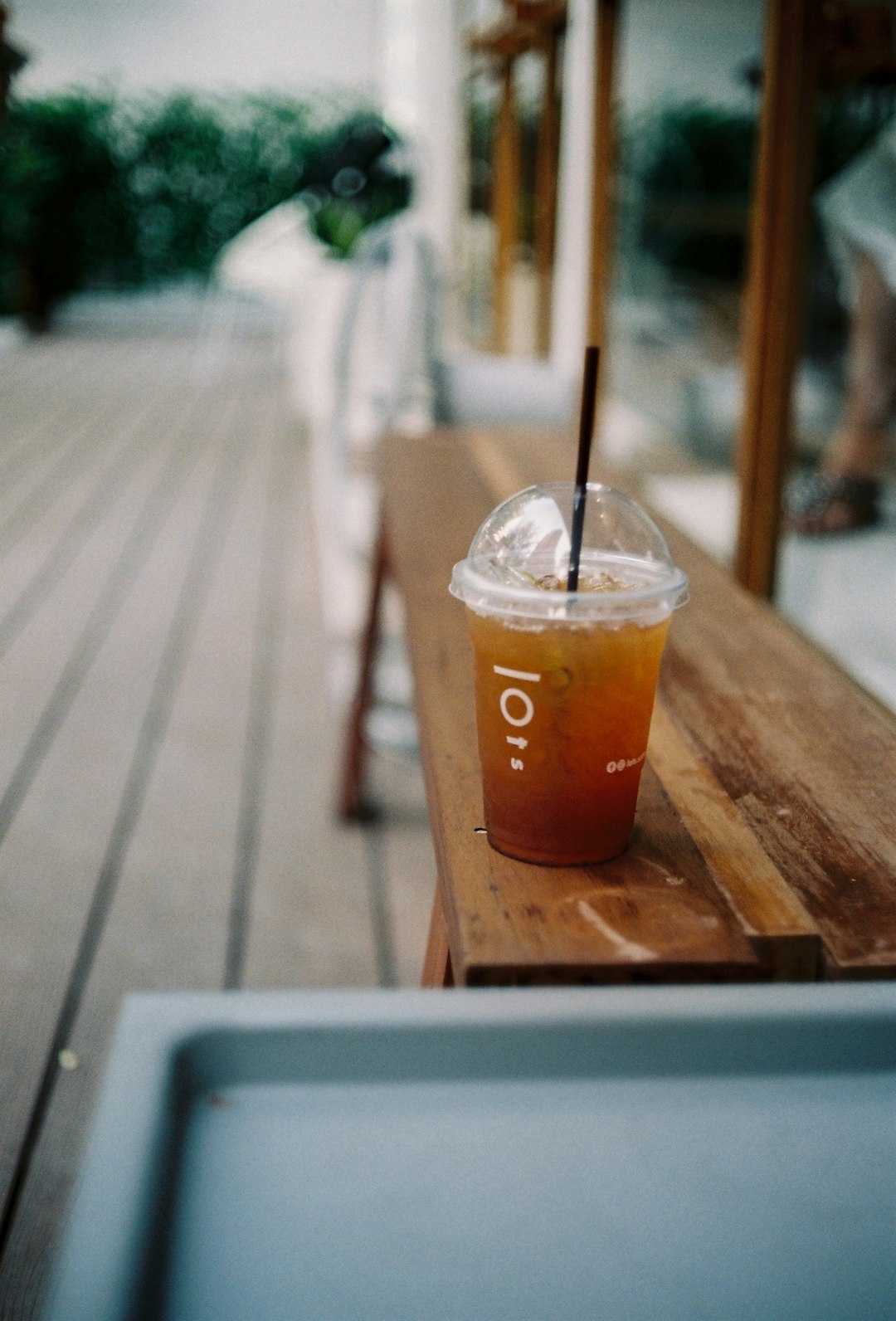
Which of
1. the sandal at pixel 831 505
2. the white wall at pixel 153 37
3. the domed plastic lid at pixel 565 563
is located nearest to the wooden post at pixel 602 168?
the sandal at pixel 831 505

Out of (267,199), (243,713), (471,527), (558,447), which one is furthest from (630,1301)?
(267,199)

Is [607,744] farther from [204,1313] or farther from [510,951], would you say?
[204,1313]

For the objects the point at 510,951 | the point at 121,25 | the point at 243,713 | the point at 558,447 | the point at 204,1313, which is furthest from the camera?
the point at 243,713

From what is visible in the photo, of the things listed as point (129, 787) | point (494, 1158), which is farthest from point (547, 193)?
point (494, 1158)

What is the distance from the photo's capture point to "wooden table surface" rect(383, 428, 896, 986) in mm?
486

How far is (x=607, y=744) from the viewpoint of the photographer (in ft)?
1.71

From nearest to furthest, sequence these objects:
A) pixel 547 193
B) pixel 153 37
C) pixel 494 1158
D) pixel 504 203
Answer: pixel 494 1158, pixel 153 37, pixel 547 193, pixel 504 203

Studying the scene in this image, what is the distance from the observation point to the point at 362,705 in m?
1.64

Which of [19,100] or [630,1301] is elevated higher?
[19,100]

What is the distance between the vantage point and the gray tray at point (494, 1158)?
1.23 feet

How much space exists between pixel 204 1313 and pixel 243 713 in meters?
1.71

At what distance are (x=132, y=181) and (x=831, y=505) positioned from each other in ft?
3.47

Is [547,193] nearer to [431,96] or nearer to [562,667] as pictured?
[431,96]

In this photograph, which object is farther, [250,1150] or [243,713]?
[243,713]
